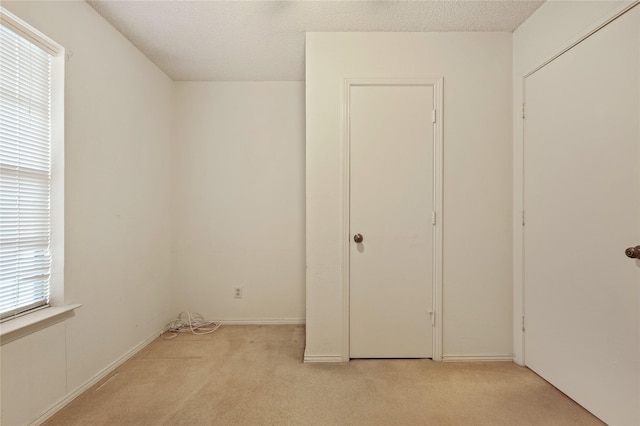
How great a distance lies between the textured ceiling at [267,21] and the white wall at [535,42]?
0.40 ft

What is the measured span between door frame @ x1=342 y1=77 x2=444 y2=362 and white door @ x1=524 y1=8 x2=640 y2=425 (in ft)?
1.98

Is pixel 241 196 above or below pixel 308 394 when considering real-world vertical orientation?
above

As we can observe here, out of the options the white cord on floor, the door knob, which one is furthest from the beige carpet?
the door knob

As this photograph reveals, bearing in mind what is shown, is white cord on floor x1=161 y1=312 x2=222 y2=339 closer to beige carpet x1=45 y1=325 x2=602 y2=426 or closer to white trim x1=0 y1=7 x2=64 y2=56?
beige carpet x1=45 y1=325 x2=602 y2=426

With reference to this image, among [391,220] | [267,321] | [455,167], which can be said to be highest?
[455,167]

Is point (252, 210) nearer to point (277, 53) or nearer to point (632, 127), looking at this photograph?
point (277, 53)

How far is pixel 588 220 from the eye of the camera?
1.62 metres

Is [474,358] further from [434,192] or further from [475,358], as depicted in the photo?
[434,192]

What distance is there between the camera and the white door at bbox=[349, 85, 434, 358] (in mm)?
A: 2201

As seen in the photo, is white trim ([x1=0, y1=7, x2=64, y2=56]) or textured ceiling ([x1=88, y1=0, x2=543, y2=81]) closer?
white trim ([x1=0, y1=7, x2=64, y2=56])

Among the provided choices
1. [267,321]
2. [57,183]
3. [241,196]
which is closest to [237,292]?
[267,321]

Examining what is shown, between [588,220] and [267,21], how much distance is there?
245 centimetres

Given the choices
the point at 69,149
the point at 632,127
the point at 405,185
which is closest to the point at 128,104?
the point at 69,149

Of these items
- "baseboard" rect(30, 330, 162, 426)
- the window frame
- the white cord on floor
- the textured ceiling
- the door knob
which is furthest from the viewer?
the white cord on floor
